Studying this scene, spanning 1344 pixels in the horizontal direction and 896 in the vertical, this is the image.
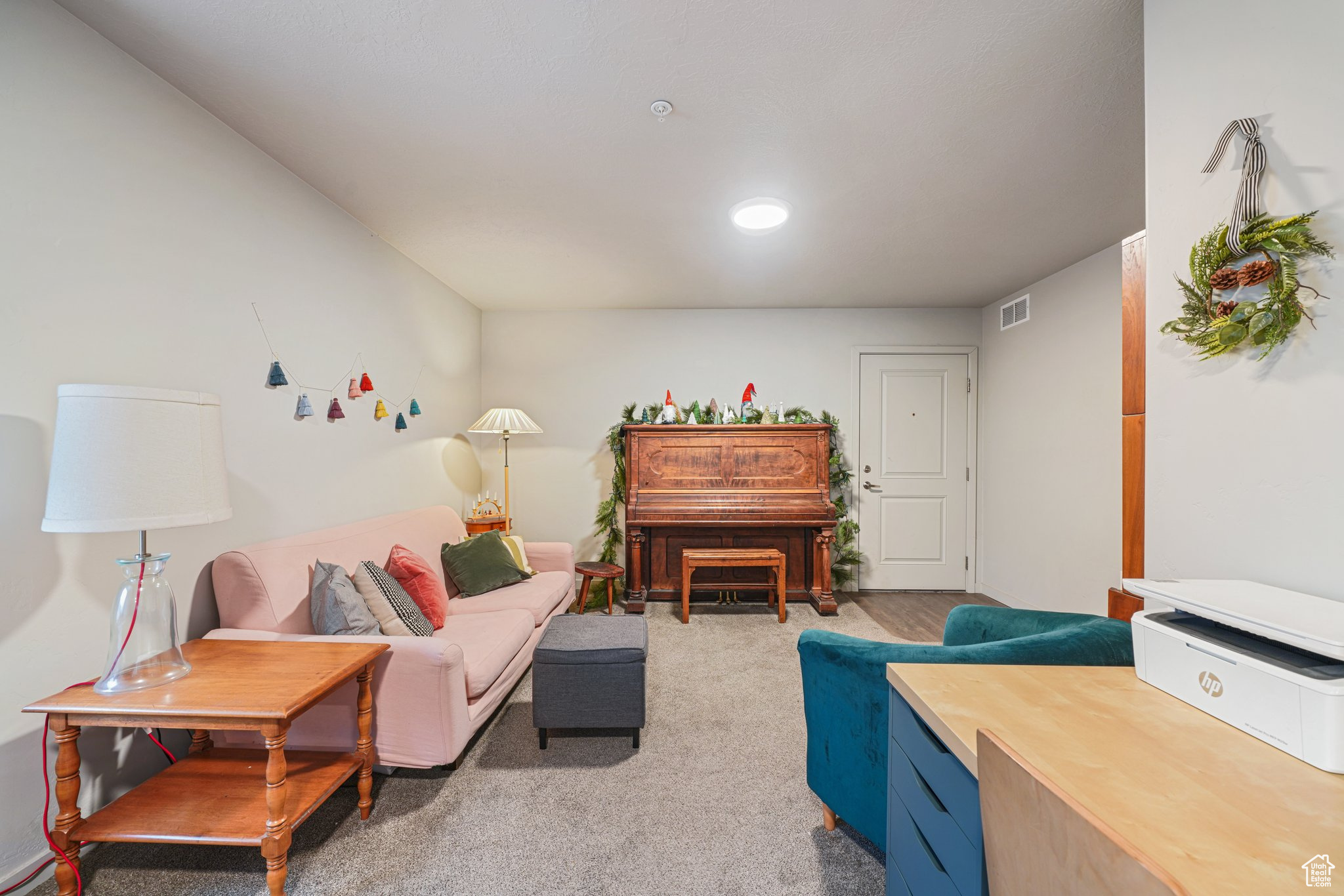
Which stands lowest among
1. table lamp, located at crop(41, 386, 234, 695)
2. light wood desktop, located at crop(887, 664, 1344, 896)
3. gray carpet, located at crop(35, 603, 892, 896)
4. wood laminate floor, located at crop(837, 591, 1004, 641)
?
gray carpet, located at crop(35, 603, 892, 896)

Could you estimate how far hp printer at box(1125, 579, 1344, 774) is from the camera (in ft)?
2.57

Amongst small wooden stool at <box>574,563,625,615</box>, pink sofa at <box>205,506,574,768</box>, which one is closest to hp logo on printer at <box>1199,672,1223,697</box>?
pink sofa at <box>205,506,574,768</box>

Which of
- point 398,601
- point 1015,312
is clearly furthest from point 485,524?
point 1015,312

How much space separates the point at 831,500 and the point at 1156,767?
3.93 metres

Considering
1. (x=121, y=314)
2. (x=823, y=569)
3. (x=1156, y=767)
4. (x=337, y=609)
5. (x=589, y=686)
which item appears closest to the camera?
(x=1156, y=767)

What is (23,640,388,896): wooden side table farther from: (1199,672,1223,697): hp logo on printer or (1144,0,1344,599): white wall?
(1144,0,1344,599): white wall

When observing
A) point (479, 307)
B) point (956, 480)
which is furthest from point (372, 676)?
point (956, 480)

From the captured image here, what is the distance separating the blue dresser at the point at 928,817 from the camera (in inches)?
37.5

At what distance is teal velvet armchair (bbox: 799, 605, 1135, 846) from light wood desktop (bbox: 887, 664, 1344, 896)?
0.55ft

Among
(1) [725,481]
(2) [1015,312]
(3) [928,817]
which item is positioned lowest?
(3) [928,817]

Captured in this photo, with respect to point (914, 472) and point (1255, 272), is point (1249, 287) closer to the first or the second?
point (1255, 272)

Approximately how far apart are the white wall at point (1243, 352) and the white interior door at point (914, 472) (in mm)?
3443

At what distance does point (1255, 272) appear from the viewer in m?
1.07

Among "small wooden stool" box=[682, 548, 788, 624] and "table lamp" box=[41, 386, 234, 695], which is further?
"small wooden stool" box=[682, 548, 788, 624]
